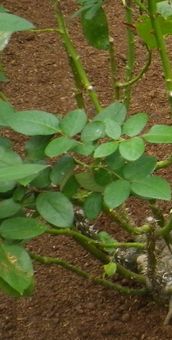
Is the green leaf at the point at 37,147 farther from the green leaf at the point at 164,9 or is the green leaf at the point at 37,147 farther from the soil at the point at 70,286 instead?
the soil at the point at 70,286

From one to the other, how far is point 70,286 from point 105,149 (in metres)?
0.89

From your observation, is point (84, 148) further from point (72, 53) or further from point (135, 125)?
point (72, 53)

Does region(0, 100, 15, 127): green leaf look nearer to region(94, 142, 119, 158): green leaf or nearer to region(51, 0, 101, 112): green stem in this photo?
region(94, 142, 119, 158): green leaf

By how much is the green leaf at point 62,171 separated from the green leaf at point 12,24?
0.24 m

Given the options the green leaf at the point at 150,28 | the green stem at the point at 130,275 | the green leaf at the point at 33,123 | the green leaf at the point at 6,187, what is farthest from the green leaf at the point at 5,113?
the green stem at the point at 130,275

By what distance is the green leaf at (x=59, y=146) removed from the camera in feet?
3.60

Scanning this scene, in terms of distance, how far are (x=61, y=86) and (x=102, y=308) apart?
119cm

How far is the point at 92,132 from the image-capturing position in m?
1.14

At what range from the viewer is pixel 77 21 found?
10.7 ft

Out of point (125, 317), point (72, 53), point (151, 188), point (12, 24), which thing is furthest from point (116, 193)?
point (125, 317)

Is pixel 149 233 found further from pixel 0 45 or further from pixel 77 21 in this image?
pixel 77 21

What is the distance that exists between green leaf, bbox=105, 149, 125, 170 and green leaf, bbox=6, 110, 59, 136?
0.31ft

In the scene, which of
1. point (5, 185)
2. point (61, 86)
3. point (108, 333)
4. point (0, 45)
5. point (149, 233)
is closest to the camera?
point (5, 185)

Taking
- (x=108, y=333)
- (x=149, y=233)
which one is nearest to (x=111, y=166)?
(x=149, y=233)
